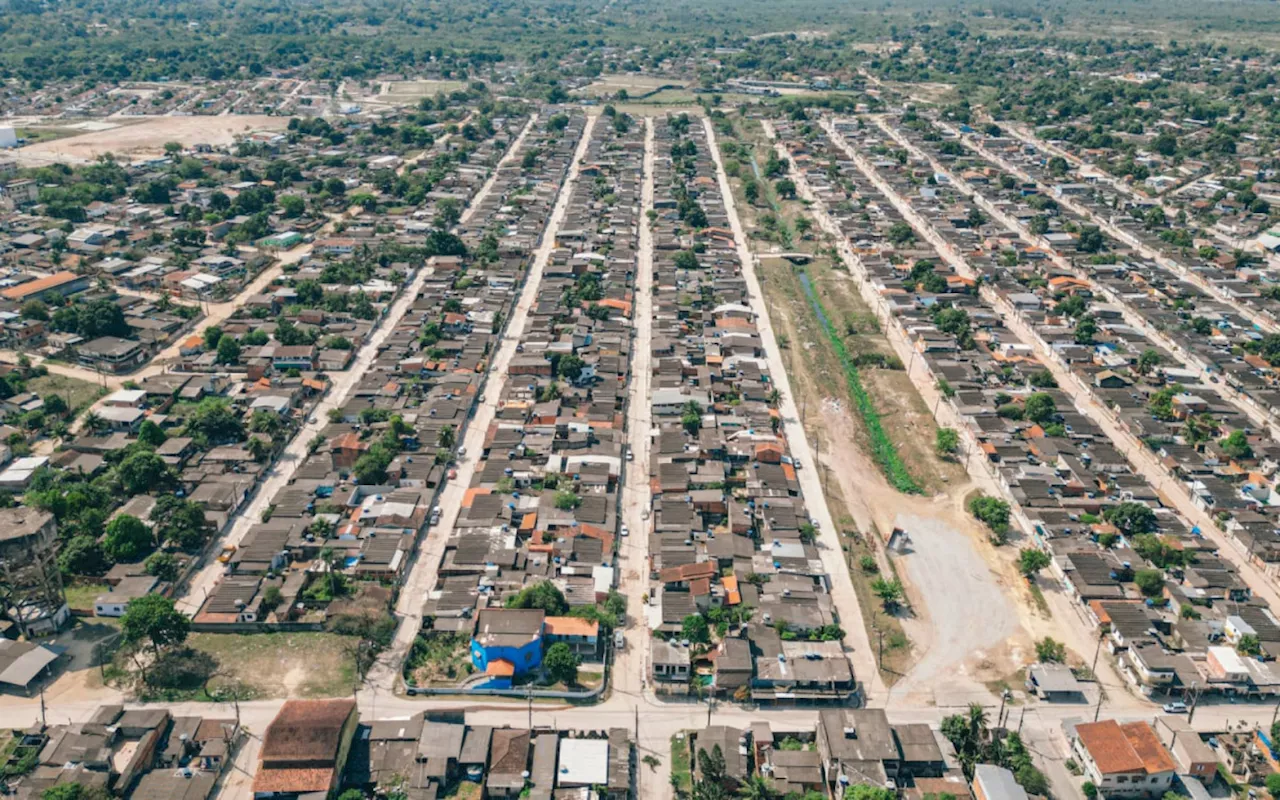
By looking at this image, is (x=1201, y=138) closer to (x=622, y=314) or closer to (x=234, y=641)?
(x=622, y=314)

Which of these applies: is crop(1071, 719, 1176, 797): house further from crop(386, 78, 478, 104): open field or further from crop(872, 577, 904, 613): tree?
crop(386, 78, 478, 104): open field

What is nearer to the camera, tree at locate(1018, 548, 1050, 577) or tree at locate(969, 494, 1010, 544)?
tree at locate(1018, 548, 1050, 577)

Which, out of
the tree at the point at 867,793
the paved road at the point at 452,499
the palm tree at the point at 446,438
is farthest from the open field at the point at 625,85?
the tree at the point at 867,793

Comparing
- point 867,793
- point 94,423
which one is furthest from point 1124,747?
point 94,423

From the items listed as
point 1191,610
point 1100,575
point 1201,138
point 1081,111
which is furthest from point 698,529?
point 1081,111

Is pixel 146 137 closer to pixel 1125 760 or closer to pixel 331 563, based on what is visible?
pixel 331 563

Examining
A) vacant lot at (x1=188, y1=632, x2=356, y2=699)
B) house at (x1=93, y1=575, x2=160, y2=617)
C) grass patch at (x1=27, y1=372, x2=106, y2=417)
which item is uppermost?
grass patch at (x1=27, y1=372, x2=106, y2=417)

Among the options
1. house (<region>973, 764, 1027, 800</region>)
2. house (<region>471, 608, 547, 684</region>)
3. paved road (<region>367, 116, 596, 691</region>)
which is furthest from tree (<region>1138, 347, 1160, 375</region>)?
house (<region>471, 608, 547, 684</region>)
